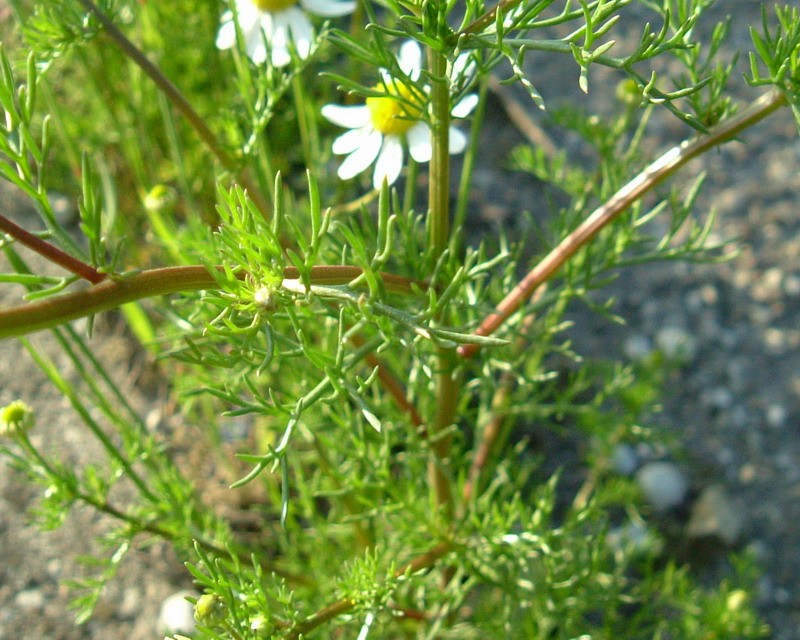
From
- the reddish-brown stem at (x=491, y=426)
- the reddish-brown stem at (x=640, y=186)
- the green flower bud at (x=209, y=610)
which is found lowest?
the reddish-brown stem at (x=491, y=426)

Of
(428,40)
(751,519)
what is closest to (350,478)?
(428,40)

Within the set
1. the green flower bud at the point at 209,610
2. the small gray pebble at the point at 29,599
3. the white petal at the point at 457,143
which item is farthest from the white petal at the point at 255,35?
the small gray pebble at the point at 29,599

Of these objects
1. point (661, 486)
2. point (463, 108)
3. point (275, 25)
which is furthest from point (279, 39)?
point (661, 486)

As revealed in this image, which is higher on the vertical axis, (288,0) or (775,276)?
(288,0)

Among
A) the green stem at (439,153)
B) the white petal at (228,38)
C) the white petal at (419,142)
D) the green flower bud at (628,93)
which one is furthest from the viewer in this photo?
the green flower bud at (628,93)

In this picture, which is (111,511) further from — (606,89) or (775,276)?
(606,89)

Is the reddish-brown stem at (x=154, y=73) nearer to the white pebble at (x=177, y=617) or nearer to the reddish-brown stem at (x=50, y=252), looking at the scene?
the reddish-brown stem at (x=50, y=252)

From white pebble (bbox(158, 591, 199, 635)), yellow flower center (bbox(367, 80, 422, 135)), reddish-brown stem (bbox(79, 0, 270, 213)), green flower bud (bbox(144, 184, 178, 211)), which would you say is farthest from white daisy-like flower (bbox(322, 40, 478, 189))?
white pebble (bbox(158, 591, 199, 635))

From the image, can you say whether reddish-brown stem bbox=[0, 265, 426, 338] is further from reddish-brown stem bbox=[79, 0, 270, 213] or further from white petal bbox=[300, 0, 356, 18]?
white petal bbox=[300, 0, 356, 18]
